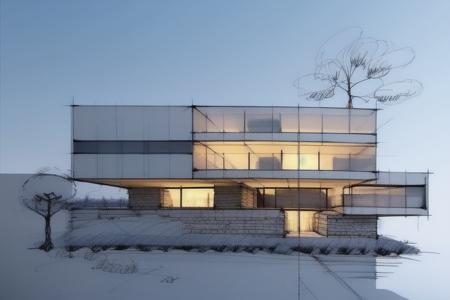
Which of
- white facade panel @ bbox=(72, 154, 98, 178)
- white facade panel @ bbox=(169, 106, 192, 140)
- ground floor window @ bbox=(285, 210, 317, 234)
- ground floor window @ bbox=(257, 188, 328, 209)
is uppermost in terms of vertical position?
white facade panel @ bbox=(169, 106, 192, 140)

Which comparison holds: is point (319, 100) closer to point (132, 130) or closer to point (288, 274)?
point (132, 130)

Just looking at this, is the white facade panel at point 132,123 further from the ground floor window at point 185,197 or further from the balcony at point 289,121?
the ground floor window at point 185,197

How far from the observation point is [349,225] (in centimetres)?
2539

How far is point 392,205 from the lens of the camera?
2548 cm

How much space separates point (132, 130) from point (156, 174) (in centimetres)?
342

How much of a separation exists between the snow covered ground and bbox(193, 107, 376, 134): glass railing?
8526mm

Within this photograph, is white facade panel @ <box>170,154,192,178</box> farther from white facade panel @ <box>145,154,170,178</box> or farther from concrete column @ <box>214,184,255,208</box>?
concrete column @ <box>214,184,255,208</box>

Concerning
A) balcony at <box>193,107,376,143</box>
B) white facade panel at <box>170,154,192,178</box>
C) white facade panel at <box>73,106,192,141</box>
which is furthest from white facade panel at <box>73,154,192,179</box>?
balcony at <box>193,107,376,143</box>

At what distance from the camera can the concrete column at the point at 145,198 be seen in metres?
29.2

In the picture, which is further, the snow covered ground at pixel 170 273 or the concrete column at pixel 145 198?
the concrete column at pixel 145 198

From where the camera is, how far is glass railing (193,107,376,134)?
25.4 meters

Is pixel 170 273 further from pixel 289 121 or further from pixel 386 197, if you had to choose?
pixel 386 197

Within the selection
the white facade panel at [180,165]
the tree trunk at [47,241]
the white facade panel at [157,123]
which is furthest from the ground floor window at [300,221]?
the tree trunk at [47,241]

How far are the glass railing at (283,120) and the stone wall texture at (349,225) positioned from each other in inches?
232
